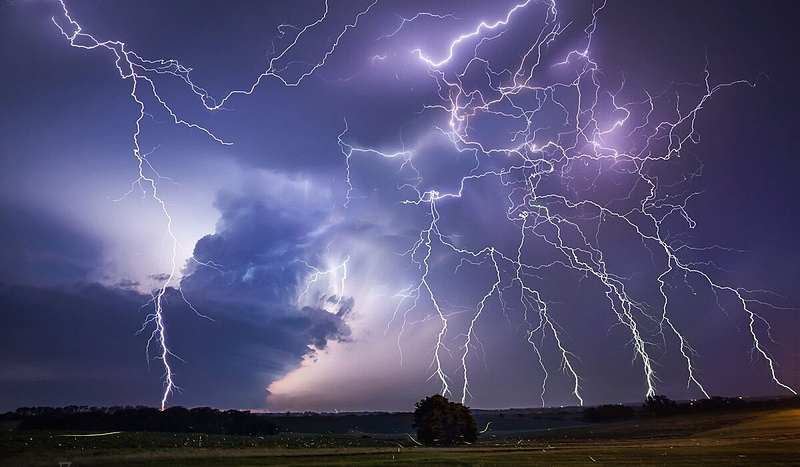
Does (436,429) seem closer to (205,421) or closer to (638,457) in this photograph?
(638,457)

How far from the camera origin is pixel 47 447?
898 inches

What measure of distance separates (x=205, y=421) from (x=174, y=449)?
30347 millimetres

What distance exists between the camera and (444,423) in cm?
3362

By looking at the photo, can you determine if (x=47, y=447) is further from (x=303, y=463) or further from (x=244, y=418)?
(x=244, y=418)

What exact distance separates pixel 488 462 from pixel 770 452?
39.3ft

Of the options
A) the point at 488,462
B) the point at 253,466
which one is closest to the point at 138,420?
the point at 253,466

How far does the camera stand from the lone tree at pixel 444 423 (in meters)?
33.4

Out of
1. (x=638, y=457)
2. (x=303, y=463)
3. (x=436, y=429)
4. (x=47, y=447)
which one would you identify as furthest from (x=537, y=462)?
(x=47, y=447)

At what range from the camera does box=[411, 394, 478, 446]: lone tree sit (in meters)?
33.4

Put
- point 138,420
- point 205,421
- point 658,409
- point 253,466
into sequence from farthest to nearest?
point 658,409 < point 205,421 < point 138,420 < point 253,466

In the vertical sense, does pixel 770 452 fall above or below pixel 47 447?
below

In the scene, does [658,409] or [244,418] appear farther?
[658,409]

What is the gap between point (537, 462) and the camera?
779 inches

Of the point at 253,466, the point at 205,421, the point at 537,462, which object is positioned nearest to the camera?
the point at 253,466
